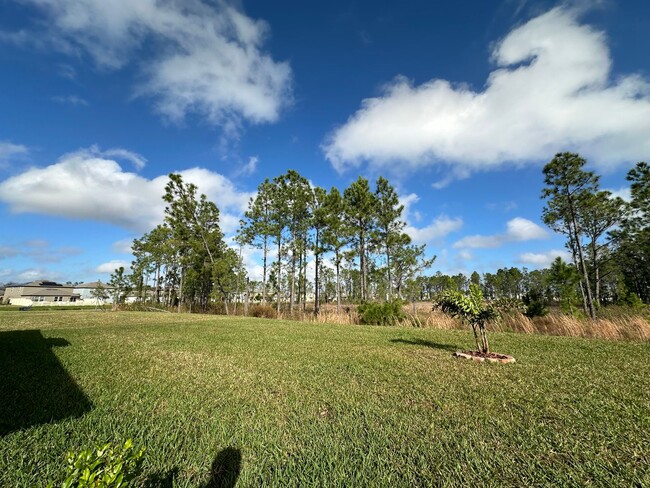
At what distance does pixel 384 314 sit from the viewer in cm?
1427

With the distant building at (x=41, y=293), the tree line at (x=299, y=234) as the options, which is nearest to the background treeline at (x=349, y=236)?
the tree line at (x=299, y=234)

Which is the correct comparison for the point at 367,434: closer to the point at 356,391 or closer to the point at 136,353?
the point at 356,391

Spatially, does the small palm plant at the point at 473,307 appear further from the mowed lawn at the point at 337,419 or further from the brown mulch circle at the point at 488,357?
the mowed lawn at the point at 337,419

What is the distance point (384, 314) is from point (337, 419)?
11.9 metres

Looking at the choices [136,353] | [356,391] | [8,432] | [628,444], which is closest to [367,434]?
[356,391]

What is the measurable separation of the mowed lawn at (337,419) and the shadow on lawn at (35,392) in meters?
0.02

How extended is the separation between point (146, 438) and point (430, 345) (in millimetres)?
6189

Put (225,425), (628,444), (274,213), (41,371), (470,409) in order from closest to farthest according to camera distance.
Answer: (628,444)
(225,425)
(470,409)
(41,371)
(274,213)

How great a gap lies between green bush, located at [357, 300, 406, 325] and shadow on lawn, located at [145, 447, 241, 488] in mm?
12375

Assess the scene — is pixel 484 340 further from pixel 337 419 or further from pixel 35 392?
pixel 35 392

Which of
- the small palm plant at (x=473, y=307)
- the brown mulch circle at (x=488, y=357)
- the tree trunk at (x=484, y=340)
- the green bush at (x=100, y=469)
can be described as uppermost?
the small palm plant at (x=473, y=307)

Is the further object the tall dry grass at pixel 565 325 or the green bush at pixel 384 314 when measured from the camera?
the green bush at pixel 384 314

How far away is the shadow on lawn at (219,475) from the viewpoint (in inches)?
73.0

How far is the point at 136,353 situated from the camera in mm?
5961
